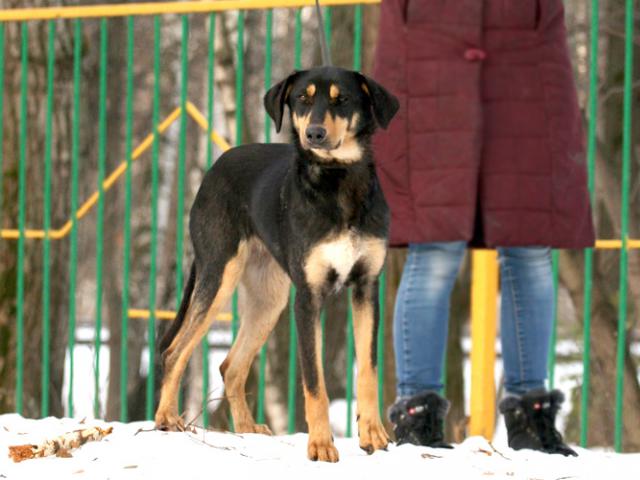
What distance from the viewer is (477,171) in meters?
4.53

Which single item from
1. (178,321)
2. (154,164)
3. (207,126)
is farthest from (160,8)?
(178,321)

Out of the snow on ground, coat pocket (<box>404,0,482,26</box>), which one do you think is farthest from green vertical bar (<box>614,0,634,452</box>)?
coat pocket (<box>404,0,482,26</box>)

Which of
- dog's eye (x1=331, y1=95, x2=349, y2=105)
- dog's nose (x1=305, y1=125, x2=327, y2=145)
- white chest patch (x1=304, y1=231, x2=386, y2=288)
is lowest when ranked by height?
white chest patch (x1=304, y1=231, x2=386, y2=288)

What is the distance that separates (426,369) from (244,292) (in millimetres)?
773

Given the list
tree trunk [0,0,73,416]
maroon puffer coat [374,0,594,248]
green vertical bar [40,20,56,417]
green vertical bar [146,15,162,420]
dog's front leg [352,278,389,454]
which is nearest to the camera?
dog's front leg [352,278,389,454]

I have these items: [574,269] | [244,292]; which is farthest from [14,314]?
[574,269]

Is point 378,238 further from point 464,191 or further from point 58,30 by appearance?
point 58,30

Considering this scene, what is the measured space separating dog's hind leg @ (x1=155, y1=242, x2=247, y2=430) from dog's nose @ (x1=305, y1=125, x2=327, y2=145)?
0.79 m

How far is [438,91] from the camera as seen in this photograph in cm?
453

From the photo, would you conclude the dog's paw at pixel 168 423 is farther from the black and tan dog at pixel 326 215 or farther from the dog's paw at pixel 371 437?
the dog's paw at pixel 371 437

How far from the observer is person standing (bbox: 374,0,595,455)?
451 centimetres

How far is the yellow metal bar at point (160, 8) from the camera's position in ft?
19.4

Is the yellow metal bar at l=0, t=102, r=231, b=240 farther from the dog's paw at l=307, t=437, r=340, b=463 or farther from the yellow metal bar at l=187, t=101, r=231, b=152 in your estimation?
the dog's paw at l=307, t=437, r=340, b=463

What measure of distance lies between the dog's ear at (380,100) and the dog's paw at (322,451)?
103 cm
